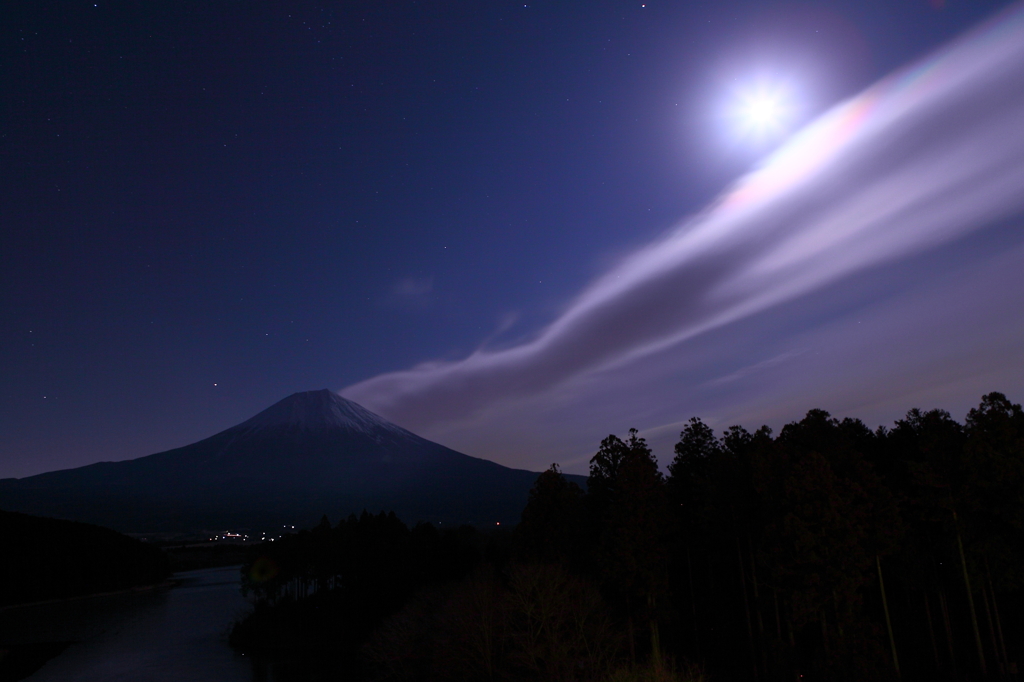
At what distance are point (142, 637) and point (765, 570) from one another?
7847cm

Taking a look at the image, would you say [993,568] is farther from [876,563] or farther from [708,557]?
[708,557]

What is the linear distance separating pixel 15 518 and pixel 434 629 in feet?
461

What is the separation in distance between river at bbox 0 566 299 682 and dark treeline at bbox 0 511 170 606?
3712 mm

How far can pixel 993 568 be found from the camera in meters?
29.8

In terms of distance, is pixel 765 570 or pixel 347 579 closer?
pixel 765 570

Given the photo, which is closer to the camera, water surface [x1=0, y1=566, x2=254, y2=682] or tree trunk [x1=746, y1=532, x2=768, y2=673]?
tree trunk [x1=746, y1=532, x2=768, y2=673]

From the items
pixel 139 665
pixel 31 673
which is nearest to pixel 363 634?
pixel 139 665

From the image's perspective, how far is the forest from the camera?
30.1 meters

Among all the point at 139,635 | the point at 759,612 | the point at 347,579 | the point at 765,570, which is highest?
the point at 765,570

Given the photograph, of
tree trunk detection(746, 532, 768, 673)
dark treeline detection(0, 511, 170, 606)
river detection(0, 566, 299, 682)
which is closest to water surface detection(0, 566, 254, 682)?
river detection(0, 566, 299, 682)

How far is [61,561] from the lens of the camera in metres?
132

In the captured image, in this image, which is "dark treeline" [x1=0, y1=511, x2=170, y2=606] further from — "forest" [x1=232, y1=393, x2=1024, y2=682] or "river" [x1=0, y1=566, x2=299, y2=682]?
"forest" [x1=232, y1=393, x2=1024, y2=682]

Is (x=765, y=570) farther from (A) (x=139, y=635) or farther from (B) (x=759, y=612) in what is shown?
(A) (x=139, y=635)

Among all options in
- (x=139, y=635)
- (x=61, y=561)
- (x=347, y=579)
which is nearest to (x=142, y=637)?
(x=139, y=635)
